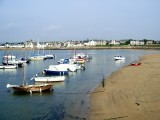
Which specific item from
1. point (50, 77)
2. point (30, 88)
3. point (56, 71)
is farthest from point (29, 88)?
point (56, 71)

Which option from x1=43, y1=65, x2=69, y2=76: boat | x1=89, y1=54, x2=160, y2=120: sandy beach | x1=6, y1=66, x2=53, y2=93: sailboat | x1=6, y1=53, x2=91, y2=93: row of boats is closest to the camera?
x1=89, y1=54, x2=160, y2=120: sandy beach

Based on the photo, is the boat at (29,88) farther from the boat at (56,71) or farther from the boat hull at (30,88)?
the boat at (56,71)

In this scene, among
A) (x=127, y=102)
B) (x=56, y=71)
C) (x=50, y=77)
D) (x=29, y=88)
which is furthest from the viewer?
(x=56, y=71)

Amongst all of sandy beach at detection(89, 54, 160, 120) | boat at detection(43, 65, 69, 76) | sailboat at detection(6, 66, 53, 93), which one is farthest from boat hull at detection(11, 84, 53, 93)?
boat at detection(43, 65, 69, 76)

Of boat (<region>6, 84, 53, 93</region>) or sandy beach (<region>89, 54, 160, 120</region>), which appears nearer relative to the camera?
sandy beach (<region>89, 54, 160, 120</region>)

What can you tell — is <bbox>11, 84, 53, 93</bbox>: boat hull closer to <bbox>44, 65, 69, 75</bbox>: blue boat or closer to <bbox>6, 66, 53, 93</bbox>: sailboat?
<bbox>6, 66, 53, 93</bbox>: sailboat

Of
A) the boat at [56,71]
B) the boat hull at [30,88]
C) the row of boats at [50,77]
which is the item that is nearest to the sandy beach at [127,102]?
the boat hull at [30,88]

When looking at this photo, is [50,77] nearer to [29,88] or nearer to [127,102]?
[29,88]

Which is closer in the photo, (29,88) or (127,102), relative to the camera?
(127,102)

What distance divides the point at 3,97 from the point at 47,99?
4639mm

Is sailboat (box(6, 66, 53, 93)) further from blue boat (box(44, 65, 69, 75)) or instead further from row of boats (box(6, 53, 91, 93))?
blue boat (box(44, 65, 69, 75))

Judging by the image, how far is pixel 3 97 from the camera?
29172 mm

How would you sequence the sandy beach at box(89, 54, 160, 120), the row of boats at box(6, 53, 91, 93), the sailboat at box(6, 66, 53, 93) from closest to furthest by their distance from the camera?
the sandy beach at box(89, 54, 160, 120) < the sailboat at box(6, 66, 53, 93) < the row of boats at box(6, 53, 91, 93)

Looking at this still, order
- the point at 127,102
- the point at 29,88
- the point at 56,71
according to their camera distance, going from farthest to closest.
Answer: the point at 56,71
the point at 29,88
the point at 127,102
